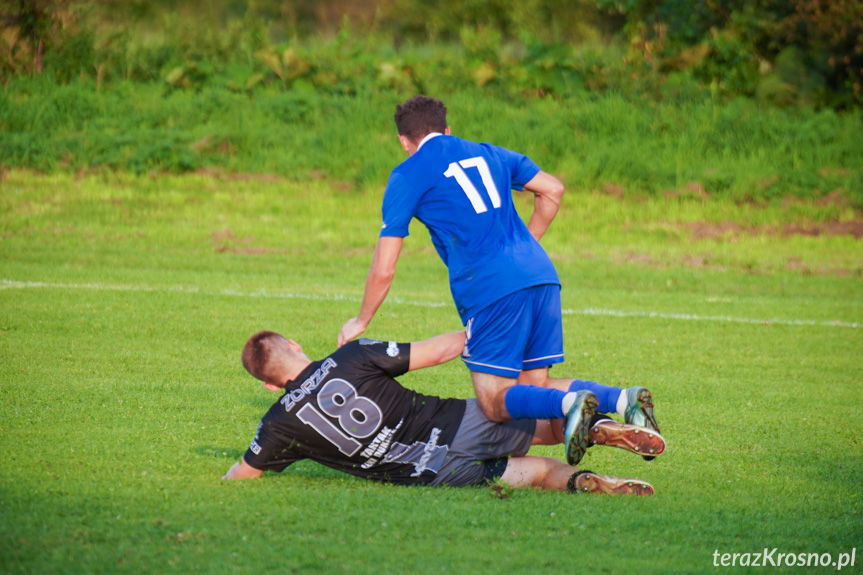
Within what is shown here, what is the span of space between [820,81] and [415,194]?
58.4 feet

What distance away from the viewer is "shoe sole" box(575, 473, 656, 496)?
4.72 metres

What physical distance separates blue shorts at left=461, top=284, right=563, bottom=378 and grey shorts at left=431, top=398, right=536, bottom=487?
26 cm

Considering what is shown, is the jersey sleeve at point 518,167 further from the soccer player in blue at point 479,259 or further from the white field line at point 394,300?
the white field line at point 394,300

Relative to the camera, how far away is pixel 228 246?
14.3 meters

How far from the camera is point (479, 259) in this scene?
15.9 feet

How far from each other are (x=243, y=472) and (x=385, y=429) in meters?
0.75

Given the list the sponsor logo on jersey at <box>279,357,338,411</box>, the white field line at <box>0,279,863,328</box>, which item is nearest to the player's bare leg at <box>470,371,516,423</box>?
the sponsor logo on jersey at <box>279,357,338,411</box>

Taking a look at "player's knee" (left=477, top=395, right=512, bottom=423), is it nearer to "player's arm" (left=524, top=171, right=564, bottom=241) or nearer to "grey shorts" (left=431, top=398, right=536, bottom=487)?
"grey shorts" (left=431, top=398, right=536, bottom=487)

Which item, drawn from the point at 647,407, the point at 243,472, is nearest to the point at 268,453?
the point at 243,472

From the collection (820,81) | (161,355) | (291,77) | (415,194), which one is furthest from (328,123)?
(415,194)

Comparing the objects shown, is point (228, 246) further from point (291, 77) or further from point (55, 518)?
point (55, 518)

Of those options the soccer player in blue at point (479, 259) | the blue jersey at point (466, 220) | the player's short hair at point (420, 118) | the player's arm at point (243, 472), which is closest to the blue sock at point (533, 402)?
the soccer player in blue at point (479, 259)

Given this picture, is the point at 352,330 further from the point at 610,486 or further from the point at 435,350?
the point at 610,486

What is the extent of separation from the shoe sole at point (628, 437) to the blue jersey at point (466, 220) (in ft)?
2.82
